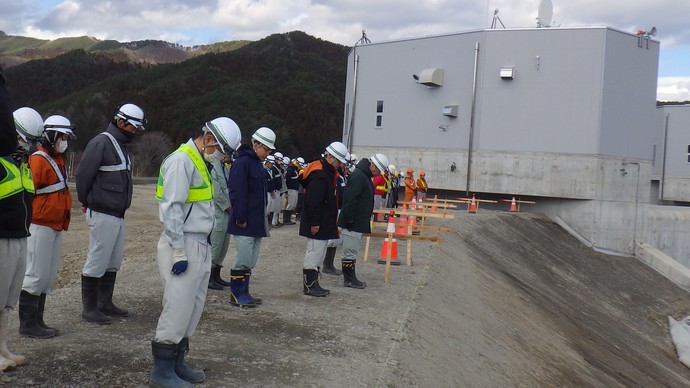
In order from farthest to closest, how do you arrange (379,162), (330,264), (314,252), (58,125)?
(379,162) → (330,264) → (314,252) → (58,125)

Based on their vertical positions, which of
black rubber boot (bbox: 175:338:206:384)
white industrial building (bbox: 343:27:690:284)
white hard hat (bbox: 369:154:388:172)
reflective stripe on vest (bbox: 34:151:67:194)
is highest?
white industrial building (bbox: 343:27:690:284)

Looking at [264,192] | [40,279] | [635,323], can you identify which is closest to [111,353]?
[40,279]

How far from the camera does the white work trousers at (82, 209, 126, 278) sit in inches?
257

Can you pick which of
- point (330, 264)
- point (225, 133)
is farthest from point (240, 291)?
point (330, 264)

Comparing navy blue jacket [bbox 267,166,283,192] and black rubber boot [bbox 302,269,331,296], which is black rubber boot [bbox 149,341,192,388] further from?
navy blue jacket [bbox 267,166,283,192]

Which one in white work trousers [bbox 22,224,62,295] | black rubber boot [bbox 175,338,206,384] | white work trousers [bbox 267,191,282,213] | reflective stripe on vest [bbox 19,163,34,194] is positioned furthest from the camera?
white work trousers [bbox 267,191,282,213]

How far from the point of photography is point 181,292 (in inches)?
198

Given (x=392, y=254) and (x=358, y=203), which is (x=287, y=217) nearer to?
(x=392, y=254)

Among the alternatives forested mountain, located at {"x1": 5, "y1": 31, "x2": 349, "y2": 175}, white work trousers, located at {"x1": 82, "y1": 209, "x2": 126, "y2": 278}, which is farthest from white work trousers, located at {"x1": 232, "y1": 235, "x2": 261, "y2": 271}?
forested mountain, located at {"x1": 5, "y1": 31, "x2": 349, "y2": 175}

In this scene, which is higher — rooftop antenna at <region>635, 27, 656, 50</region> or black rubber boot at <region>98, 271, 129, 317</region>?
rooftop antenna at <region>635, 27, 656, 50</region>

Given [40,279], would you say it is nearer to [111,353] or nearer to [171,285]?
[111,353]

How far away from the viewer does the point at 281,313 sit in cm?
821

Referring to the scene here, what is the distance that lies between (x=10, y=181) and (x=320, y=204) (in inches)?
191

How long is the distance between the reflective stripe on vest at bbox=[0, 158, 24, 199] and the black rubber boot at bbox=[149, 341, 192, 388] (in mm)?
1554
